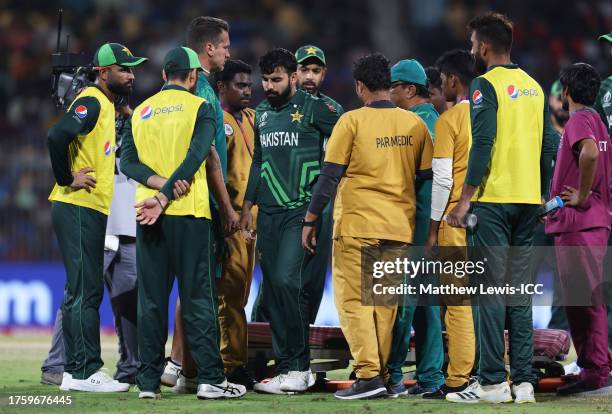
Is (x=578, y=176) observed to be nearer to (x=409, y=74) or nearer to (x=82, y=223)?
(x=409, y=74)

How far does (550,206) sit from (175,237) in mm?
2481

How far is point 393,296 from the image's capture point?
24.6ft

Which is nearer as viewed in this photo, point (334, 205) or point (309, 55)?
point (334, 205)

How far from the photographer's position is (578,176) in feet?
26.1

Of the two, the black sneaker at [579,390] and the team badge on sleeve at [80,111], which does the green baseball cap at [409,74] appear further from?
the black sneaker at [579,390]

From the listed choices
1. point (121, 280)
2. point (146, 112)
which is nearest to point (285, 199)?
point (146, 112)

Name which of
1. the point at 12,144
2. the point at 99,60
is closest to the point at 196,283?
the point at 99,60

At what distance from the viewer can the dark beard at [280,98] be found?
8.17m

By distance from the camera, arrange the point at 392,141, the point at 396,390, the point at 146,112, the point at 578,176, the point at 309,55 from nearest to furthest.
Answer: the point at 146,112, the point at 392,141, the point at 396,390, the point at 578,176, the point at 309,55

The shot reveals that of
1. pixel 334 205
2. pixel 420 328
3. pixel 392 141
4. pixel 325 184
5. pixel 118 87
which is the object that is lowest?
pixel 420 328

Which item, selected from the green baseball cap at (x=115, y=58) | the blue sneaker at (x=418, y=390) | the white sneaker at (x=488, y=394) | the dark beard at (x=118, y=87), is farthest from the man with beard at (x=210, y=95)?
the white sneaker at (x=488, y=394)

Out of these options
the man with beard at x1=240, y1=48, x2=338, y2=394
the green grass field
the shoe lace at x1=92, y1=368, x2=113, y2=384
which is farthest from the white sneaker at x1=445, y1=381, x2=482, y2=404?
the shoe lace at x1=92, y1=368, x2=113, y2=384

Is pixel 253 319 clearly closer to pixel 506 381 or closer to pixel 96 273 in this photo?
pixel 96 273

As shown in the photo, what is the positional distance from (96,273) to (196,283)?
0.97 metres
